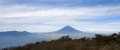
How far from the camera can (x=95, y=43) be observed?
23562 millimetres

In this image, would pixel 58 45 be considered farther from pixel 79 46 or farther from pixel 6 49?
pixel 6 49

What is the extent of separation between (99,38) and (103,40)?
51cm

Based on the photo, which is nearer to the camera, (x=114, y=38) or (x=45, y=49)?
(x=45, y=49)

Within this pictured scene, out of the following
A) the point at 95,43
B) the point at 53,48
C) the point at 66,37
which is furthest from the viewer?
the point at 66,37

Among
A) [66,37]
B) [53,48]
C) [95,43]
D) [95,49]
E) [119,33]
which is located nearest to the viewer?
[95,49]

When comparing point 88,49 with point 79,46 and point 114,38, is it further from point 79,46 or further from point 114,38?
point 114,38

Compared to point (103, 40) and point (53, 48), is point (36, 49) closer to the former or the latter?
Answer: point (53, 48)

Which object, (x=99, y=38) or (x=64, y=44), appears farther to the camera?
(x=99, y=38)

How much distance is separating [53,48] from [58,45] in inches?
21.6

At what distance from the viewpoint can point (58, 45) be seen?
22.6m

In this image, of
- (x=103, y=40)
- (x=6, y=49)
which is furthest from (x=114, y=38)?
(x=6, y=49)

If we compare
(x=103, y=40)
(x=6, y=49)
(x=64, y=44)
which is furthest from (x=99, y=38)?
(x=6, y=49)

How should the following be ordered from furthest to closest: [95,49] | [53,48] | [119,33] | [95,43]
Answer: [119,33], [95,43], [53,48], [95,49]

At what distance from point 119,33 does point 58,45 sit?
192 inches
